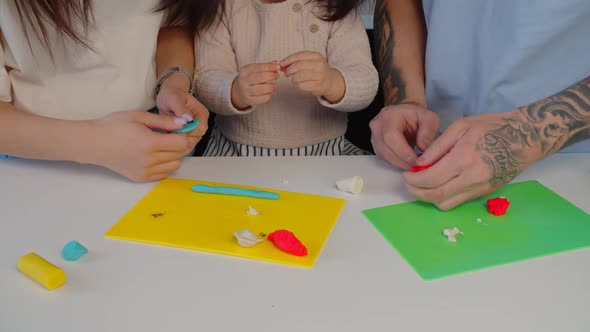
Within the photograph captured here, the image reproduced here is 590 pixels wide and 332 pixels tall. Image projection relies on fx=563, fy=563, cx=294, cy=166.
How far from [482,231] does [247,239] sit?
0.30 meters

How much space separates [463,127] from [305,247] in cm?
33

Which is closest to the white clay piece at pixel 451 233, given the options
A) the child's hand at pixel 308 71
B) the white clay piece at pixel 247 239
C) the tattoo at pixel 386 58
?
the white clay piece at pixel 247 239

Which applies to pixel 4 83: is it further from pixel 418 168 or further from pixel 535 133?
pixel 535 133

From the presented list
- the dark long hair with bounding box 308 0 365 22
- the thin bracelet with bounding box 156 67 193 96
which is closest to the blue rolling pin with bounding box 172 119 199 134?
the thin bracelet with bounding box 156 67 193 96

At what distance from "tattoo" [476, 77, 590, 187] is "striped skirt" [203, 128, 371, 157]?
43 cm

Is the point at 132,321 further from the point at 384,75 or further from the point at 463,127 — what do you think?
the point at 384,75

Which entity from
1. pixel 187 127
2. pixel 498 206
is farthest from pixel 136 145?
pixel 498 206

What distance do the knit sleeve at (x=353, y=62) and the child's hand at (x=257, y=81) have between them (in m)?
0.14

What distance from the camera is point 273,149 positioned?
1.21m

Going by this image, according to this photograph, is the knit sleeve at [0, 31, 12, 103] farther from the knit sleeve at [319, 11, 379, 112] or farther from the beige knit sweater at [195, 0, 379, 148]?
the knit sleeve at [319, 11, 379, 112]

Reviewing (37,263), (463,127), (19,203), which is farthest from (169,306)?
(463,127)

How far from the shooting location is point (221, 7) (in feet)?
3.77

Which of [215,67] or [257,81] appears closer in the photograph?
[257,81]

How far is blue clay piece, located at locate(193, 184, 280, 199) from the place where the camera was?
79cm
